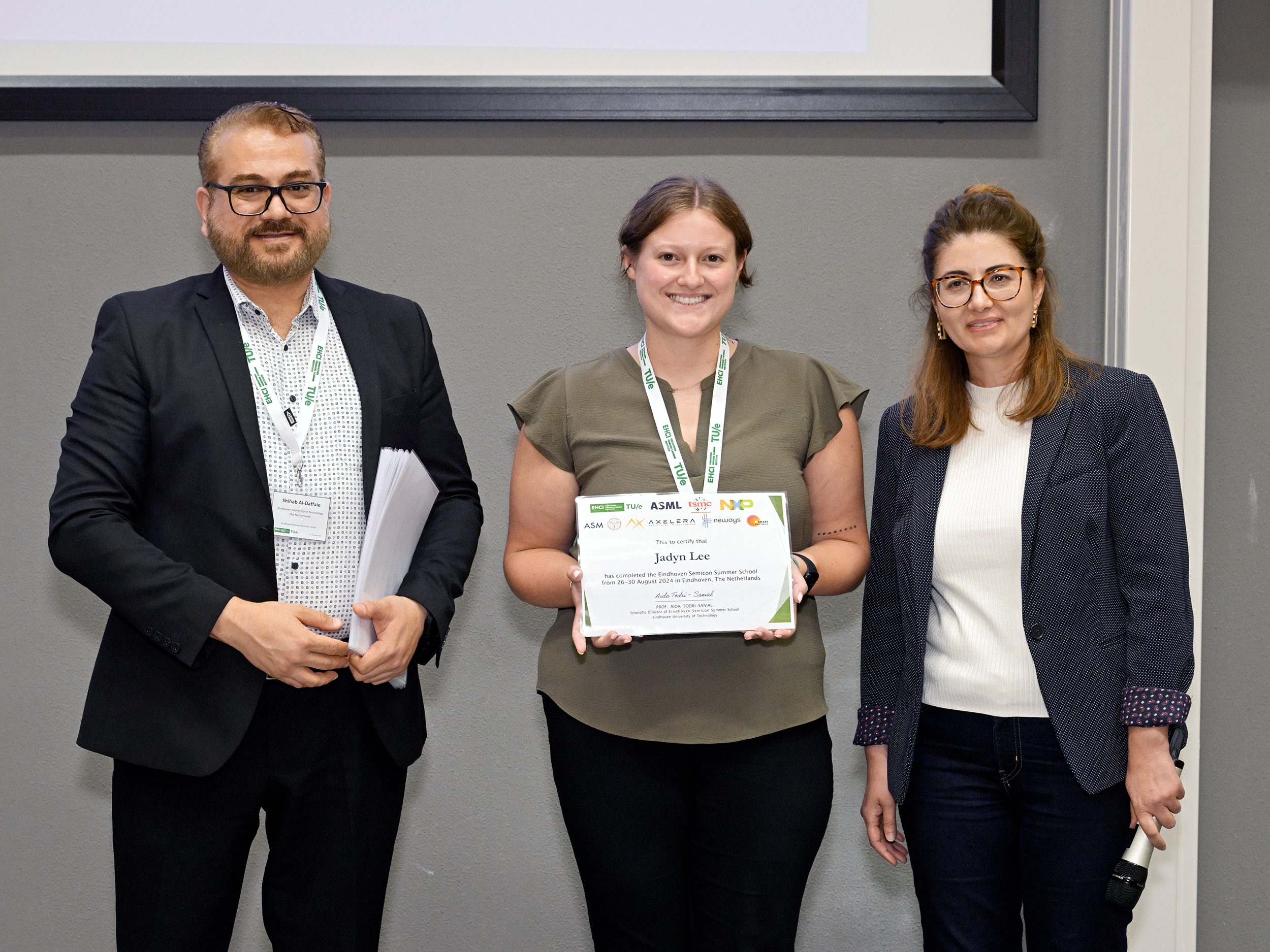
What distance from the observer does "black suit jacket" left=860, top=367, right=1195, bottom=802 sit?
147 cm

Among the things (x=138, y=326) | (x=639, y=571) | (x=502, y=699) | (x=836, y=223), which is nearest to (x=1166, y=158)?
(x=836, y=223)

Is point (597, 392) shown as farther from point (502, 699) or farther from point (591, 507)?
point (502, 699)

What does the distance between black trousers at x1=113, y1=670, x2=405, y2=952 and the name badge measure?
24 cm

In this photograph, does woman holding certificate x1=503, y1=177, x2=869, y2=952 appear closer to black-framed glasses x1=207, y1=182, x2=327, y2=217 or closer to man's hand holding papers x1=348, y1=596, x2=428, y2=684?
man's hand holding papers x1=348, y1=596, x2=428, y2=684

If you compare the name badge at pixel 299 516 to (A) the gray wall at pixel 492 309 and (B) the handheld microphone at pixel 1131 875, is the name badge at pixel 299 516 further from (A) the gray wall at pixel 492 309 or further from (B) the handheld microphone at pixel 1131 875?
(B) the handheld microphone at pixel 1131 875

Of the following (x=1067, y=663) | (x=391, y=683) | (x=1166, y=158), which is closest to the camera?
(x=1067, y=663)

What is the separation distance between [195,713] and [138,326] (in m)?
0.60

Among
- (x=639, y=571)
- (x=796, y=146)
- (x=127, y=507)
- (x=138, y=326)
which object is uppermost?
(x=796, y=146)

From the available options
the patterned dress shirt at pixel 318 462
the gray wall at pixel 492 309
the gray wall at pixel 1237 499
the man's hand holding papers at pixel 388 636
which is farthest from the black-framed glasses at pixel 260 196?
the gray wall at pixel 1237 499

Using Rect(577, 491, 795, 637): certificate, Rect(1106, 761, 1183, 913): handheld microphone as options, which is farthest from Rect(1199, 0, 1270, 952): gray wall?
Rect(577, 491, 795, 637): certificate

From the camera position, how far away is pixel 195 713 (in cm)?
152

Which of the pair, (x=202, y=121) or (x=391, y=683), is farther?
(x=202, y=121)

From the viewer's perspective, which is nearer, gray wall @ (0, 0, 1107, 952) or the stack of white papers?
the stack of white papers

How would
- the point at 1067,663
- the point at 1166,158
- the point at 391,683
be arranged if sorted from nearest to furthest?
1. the point at 1067,663
2. the point at 391,683
3. the point at 1166,158
